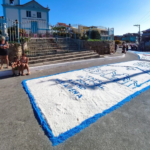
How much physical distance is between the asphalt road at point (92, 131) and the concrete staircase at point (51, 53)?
5.15m

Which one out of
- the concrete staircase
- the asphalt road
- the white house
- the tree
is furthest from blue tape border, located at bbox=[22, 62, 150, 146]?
the white house

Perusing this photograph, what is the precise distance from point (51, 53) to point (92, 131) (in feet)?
24.9

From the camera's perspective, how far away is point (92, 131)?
7.75 ft

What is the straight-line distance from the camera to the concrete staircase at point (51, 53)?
323 inches

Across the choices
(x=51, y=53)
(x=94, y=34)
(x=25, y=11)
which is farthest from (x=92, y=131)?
(x=25, y=11)

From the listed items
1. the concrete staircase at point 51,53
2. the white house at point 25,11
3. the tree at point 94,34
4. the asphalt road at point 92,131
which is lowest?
the asphalt road at point 92,131

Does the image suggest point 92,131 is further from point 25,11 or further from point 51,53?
point 25,11

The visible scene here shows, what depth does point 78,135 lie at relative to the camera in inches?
89.0

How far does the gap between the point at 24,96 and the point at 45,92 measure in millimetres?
622

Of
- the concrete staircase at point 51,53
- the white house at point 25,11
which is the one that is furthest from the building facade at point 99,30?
the white house at point 25,11

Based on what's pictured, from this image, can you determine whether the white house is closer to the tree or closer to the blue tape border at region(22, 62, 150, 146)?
the tree

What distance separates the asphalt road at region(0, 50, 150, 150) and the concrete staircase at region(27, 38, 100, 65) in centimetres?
515

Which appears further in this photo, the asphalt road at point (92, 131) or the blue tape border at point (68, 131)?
the blue tape border at point (68, 131)

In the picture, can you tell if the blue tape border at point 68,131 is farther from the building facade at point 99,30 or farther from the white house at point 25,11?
the white house at point 25,11
